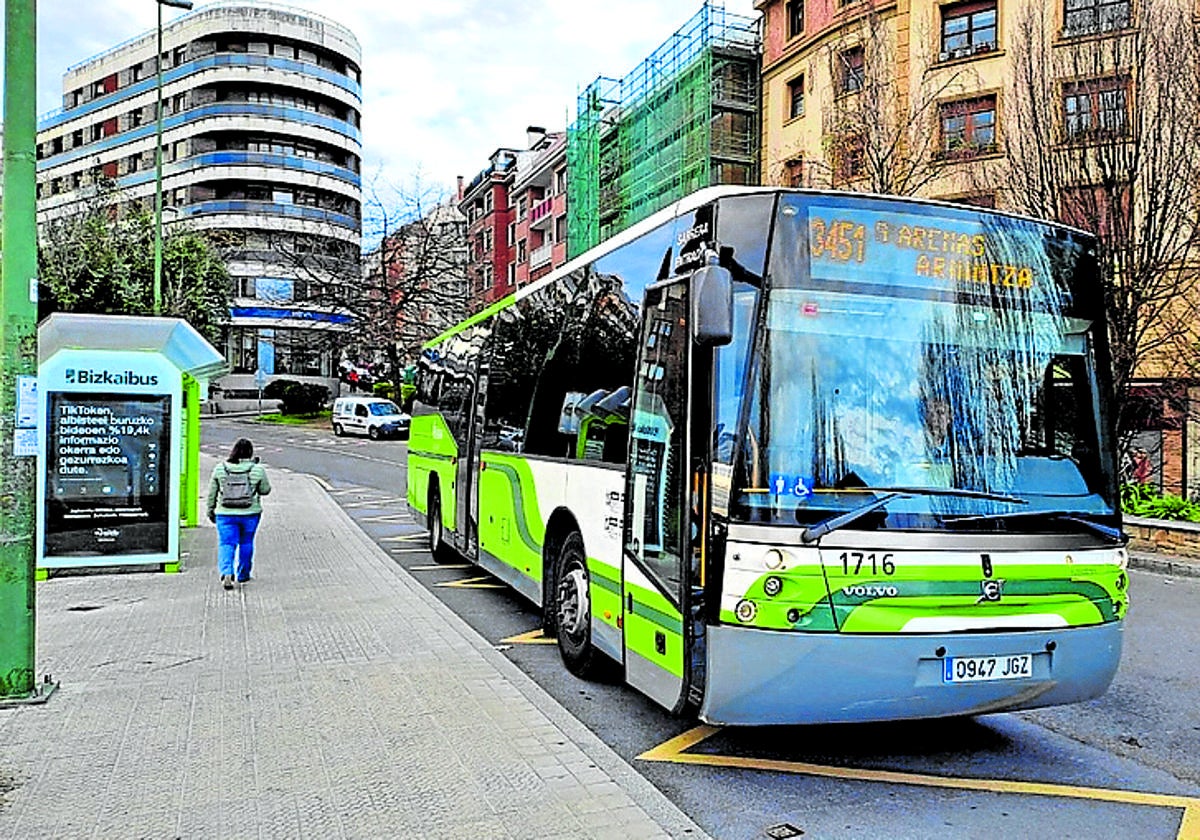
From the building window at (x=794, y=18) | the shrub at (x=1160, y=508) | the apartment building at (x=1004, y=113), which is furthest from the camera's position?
the building window at (x=794, y=18)

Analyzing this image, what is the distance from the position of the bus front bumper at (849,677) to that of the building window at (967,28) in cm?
2743

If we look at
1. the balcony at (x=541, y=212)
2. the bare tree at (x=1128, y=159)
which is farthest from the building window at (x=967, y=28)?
the balcony at (x=541, y=212)

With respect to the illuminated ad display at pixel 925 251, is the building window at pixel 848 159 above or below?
above

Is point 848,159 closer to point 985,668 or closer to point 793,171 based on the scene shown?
point 793,171

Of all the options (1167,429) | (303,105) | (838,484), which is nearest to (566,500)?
(838,484)

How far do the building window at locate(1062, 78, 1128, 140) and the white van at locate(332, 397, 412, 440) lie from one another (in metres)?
29.6

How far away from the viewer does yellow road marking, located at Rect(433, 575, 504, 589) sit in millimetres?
11787

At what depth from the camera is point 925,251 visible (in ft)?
17.7

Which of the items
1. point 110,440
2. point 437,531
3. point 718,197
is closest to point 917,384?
point 718,197

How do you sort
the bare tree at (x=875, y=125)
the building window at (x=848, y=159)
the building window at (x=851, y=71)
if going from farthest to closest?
the building window at (x=851, y=71) → the building window at (x=848, y=159) → the bare tree at (x=875, y=125)

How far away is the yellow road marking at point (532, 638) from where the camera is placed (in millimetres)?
8820

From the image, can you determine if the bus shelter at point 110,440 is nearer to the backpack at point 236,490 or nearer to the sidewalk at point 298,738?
the backpack at point 236,490

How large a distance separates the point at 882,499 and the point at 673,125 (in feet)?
126

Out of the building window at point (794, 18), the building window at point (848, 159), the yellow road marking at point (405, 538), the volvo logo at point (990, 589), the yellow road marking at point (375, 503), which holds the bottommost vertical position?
the yellow road marking at point (405, 538)
